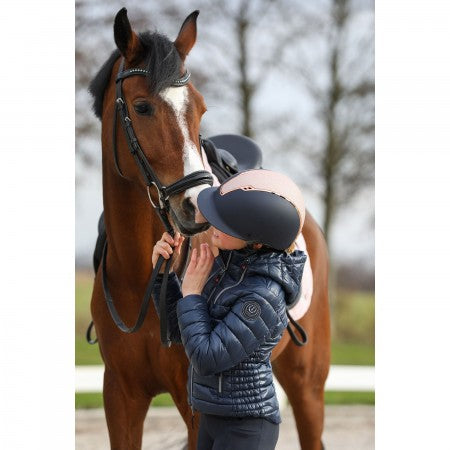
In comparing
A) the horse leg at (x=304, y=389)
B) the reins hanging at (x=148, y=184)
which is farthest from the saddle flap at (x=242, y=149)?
the reins hanging at (x=148, y=184)

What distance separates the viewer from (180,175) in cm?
252

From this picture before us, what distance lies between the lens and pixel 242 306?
1.94 m

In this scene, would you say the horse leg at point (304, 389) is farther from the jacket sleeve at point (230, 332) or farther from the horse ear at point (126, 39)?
the jacket sleeve at point (230, 332)

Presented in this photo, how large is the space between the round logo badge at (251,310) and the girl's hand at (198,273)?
0.17m

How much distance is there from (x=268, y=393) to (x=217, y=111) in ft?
24.2

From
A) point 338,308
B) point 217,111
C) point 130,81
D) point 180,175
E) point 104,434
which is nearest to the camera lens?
point 180,175

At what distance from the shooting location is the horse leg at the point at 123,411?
3.04 meters

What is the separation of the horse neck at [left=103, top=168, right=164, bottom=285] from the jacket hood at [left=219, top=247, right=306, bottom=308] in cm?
84

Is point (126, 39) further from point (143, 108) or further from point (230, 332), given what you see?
point (230, 332)

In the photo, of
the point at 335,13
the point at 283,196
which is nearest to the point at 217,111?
the point at 335,13

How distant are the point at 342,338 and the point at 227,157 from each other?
7.23 m

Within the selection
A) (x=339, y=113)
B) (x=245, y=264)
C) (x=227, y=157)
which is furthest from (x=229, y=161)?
(x=339, y=113)

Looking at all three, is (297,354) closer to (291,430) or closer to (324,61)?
(291,430)
